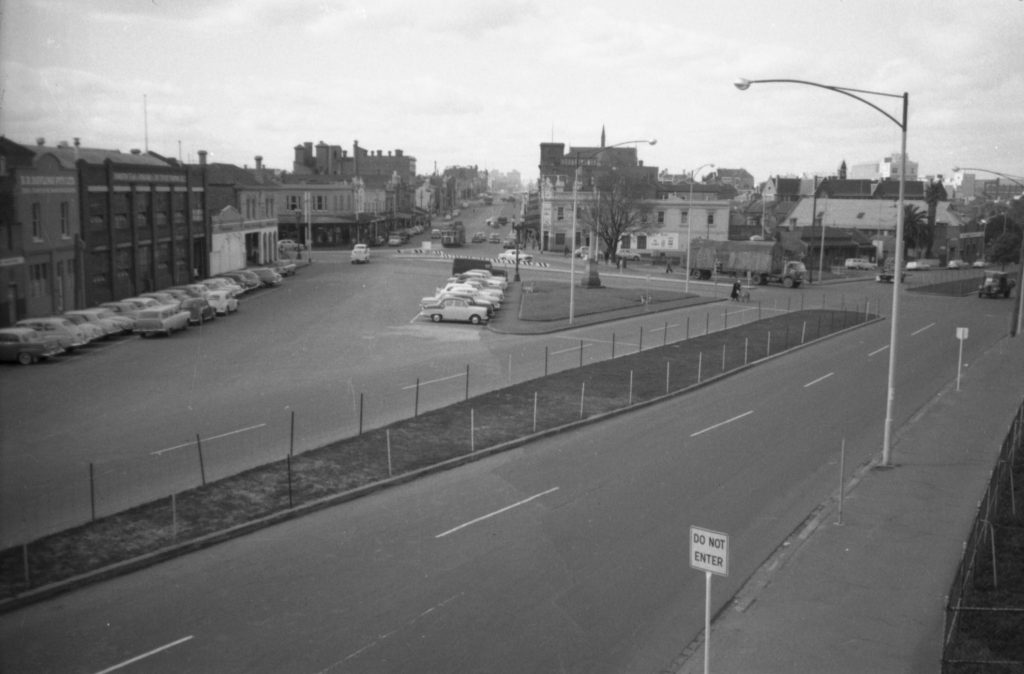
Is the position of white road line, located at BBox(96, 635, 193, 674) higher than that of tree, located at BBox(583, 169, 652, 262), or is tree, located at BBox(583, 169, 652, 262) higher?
tree, located at BBox(583, 169, 652, 262)

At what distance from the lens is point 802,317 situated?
1975 inches

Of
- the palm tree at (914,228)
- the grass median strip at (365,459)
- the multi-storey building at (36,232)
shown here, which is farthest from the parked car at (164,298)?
the palm tree at (914,228)

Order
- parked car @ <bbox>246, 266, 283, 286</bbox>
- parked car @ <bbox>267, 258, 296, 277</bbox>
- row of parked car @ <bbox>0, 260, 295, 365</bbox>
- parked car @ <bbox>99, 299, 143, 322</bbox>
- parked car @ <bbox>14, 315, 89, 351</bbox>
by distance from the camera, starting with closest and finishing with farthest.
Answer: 1. parked car @ <bbox>14, 315, 89, 351</bbox>
2. row of parked car @ <bbox>0, 260, 295, 365</bbox>
3. parked car @ <bbox>99, 299, 143, 322</bbox>
4. parked car @ <bbox>246, 266, 283, 286</bbox>
5. parked car @ <bbox>267, 258, 296, 277</bbox>

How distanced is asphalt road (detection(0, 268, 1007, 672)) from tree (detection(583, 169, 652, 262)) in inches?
2574

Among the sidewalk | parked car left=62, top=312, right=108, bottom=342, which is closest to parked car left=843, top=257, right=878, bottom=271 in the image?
the sidewalk

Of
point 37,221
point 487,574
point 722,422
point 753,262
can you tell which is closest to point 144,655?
point 487,574

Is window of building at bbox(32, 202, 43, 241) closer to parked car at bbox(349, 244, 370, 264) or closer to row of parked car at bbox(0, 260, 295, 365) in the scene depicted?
row of parked car at bbox(0, 260, 295, 365)

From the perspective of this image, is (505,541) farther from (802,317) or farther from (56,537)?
(802,317)

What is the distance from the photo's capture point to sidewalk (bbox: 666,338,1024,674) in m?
12.0

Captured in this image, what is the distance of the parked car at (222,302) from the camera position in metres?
45.1

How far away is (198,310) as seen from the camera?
4212cm

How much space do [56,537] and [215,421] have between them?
26.9 ft

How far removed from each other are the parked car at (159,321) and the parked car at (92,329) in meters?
1.54

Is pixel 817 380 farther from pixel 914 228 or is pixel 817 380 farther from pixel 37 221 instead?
pixel 914 228
